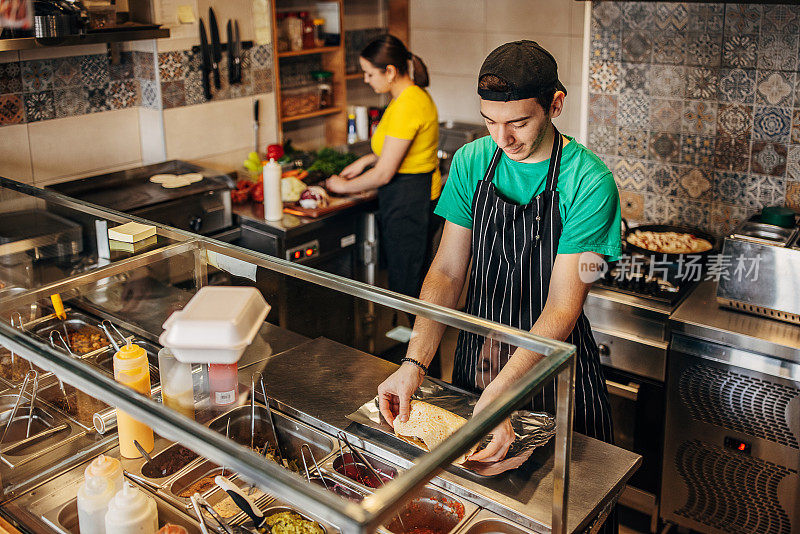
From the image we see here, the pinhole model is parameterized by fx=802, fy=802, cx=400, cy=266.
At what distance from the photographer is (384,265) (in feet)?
14.7

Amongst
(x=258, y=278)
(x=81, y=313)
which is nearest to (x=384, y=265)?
(x=81, y=313)

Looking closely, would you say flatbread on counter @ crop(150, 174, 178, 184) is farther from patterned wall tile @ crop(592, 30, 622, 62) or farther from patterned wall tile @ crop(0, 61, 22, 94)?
patterned wall tile @ crop(592, 30, 622, 62)

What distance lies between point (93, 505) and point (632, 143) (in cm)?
277

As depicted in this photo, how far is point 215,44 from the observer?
4.16 m

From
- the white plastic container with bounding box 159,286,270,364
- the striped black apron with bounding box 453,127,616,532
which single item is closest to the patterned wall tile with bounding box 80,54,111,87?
the striped black apron with bounding box 453,127,616,532

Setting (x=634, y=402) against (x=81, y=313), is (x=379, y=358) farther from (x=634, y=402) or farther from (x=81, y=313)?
(x=634, y=402)

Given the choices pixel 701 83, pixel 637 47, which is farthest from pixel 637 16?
pixel 701 83

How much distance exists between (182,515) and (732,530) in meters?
2.23

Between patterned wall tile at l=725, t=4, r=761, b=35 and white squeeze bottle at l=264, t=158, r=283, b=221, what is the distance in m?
2.08

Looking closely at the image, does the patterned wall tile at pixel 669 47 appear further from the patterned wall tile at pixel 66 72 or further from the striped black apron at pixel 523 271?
the patterned wall tile at pixel 66 72

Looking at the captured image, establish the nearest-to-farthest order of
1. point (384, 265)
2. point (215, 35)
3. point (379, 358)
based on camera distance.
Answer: point (379, 358)
point (215, 35)
point (384, 265)

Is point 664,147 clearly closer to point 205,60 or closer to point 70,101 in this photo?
point 205,60

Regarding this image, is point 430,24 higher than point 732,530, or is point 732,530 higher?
point 430,24

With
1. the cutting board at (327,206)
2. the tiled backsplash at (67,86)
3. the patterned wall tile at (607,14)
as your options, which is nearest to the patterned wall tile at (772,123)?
the patterned wall tile at (607,14)
